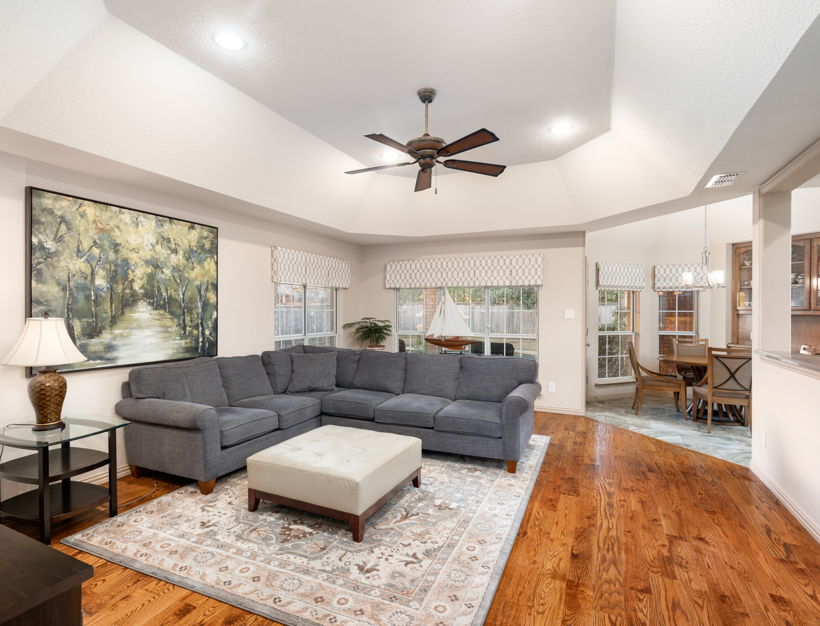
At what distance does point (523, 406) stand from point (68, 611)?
3208 mm

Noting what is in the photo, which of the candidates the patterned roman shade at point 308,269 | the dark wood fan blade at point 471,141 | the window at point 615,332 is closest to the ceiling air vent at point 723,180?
the dark wood fan blade at point 471,141

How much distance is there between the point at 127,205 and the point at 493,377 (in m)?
3.61

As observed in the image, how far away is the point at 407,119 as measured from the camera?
379 cm

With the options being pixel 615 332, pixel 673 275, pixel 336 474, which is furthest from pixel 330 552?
pixel 673 275

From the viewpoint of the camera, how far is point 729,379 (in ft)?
16.4

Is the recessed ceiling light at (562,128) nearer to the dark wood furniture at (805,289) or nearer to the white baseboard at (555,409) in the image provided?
the white baseboard at (555,409)

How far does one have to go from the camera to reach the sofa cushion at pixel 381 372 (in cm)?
480

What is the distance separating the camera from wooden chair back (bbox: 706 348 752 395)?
16.1 ft

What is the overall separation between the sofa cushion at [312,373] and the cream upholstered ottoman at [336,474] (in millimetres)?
1552

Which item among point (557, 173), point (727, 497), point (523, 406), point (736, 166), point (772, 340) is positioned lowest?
point (727, 497)

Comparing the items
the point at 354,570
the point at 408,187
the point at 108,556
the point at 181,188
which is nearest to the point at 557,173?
the point at 408,187

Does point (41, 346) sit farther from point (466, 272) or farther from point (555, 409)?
point (555, 409)

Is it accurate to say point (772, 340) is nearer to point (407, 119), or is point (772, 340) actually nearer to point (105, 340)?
point (407, 119)

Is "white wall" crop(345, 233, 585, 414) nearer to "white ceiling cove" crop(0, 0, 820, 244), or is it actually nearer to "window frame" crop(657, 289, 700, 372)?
"white ceiling cove" crop(0, 0, 820, 244)
